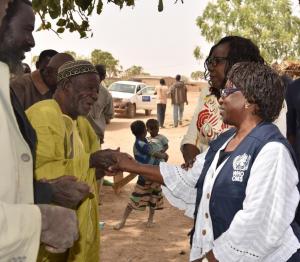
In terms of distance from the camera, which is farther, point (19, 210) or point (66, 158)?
point (66, 158)

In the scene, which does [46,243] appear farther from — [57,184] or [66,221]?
[57,184]

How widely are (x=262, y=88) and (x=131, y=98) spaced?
19695 mm

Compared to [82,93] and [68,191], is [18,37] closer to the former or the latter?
[68,191]

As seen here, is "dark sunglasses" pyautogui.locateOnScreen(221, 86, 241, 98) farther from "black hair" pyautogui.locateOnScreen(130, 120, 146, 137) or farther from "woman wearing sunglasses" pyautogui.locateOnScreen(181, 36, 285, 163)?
"black hair" pyautogui.locateOnScreen(130, 120, 146, 137)

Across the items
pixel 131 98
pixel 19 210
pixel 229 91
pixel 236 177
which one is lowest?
pixel 131 98

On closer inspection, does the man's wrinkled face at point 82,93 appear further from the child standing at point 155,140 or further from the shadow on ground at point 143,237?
the child standing at point 155,140

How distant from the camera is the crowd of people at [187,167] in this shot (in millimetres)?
1748

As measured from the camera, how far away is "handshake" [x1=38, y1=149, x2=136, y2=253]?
1765 millimetres

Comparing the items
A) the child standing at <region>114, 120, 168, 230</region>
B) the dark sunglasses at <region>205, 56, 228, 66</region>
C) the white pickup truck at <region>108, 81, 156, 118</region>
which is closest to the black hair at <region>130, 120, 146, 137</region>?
the child standing at <region>114, 120, 168, 230</region>

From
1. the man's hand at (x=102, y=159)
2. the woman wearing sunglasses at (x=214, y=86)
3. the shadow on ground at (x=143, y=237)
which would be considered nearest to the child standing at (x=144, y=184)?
the shadow on ground at (x=143, y=237)

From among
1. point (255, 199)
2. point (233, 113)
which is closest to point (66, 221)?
point (255, 199)

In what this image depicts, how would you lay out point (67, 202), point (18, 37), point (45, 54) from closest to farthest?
point (18, 37)
point (67, 202)
point (45, 54)

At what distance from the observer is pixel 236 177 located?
2.56 m

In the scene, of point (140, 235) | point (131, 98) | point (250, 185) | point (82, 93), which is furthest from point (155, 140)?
point (131, 98)
